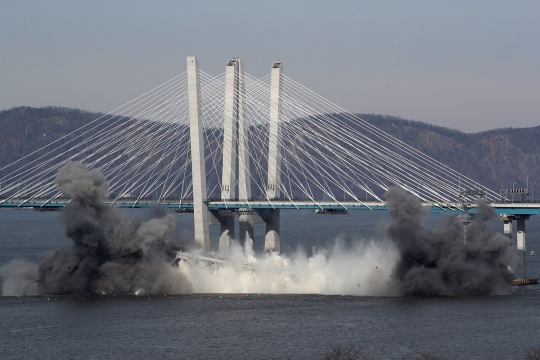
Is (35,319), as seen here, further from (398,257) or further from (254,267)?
(398,257)

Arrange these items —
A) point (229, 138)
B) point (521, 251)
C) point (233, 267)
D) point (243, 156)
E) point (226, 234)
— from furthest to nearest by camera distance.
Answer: point (226, 234)
point (243, 156)
point (229, 138)
point (521, 251)
point (233, 267)

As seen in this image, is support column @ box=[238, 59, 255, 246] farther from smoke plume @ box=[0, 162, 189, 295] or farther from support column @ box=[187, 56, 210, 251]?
smoke plume @ box=[0, 162, 189, 295]

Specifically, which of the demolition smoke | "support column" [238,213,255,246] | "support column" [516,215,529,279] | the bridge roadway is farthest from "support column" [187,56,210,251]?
"support column" [516,215,529,279]

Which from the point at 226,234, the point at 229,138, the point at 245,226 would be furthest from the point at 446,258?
the point at 226,234

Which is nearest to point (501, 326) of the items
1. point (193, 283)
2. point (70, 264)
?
point (193, 283)

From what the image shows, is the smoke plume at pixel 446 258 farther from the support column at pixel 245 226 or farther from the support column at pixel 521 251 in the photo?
the support column at pixel 245 226

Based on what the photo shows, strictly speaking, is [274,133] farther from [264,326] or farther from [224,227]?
[264,326]
